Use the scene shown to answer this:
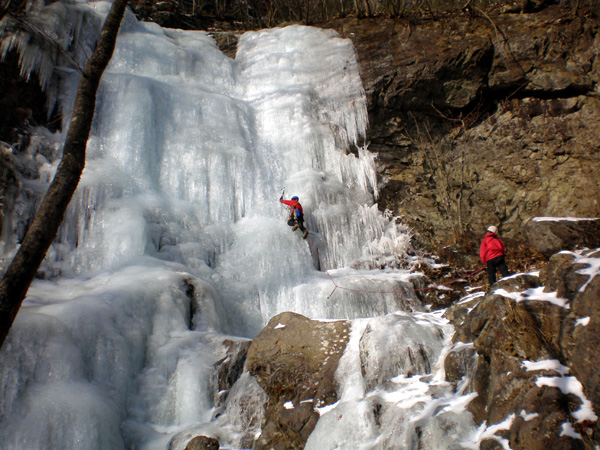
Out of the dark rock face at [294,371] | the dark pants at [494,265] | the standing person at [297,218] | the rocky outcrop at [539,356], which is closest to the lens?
the rocky outcrop at [539,356]

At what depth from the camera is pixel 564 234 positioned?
16.8 feet

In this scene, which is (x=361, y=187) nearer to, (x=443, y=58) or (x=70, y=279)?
(x=443, y=58)

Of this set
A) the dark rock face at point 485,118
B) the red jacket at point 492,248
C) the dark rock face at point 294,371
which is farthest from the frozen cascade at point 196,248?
the red jacket at point 492,248

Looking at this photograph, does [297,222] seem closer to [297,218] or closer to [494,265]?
[297,218]

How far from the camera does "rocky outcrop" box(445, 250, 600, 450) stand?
303 cm

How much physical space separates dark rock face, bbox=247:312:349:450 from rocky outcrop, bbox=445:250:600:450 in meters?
1.35

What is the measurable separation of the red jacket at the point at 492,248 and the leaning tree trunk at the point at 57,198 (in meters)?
5.42

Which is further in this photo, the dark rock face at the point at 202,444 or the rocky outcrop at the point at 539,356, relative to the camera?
the dark rock face at the point at 202,444

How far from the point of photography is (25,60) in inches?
330

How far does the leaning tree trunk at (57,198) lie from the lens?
10.2ft

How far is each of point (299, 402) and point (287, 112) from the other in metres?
8.35

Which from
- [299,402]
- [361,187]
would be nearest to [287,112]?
[361,187]

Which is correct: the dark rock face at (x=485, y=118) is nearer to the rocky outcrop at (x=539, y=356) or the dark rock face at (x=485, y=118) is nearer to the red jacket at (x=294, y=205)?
the red jacket at (x=294, y=205)

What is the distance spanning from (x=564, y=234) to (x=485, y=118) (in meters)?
6.36
